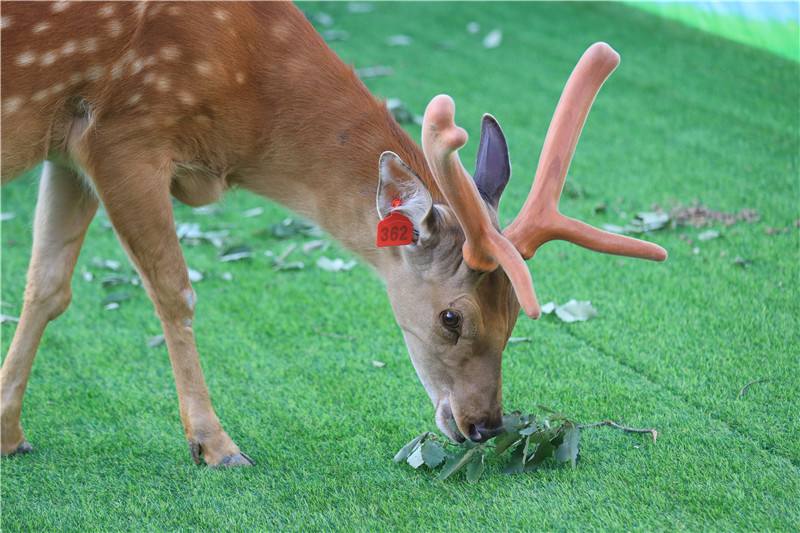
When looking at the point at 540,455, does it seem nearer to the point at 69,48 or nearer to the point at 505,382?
the point at 505,382

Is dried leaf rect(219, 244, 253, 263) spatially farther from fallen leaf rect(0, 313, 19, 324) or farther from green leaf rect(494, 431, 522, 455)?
green leaf rect(494, 431, 522, 455)

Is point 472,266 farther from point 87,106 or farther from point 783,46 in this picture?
point 783,46

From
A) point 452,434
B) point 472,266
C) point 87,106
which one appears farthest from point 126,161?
point 452,434

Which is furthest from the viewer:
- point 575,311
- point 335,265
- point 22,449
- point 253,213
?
point 253,213

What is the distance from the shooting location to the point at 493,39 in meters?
9.29

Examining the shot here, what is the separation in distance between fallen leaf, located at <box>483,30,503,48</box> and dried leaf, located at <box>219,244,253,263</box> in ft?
14.6

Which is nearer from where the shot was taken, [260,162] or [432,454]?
A: [432,454]

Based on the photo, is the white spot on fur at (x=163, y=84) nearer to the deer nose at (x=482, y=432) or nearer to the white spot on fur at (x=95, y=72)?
the white spot on fur at (x=95, y=72)

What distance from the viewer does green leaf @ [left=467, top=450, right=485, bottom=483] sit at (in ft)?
10.1

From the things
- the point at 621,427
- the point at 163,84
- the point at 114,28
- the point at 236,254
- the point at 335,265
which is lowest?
the point at 236,254

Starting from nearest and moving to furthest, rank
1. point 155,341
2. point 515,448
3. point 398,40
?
1. point 515,448
2. point 155,341
3. point 398,40

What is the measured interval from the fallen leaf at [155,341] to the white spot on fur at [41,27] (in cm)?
166

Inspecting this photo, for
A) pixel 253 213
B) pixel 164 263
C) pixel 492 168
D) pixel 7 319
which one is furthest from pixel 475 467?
pixel 253 213

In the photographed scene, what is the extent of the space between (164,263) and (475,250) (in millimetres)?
1132
